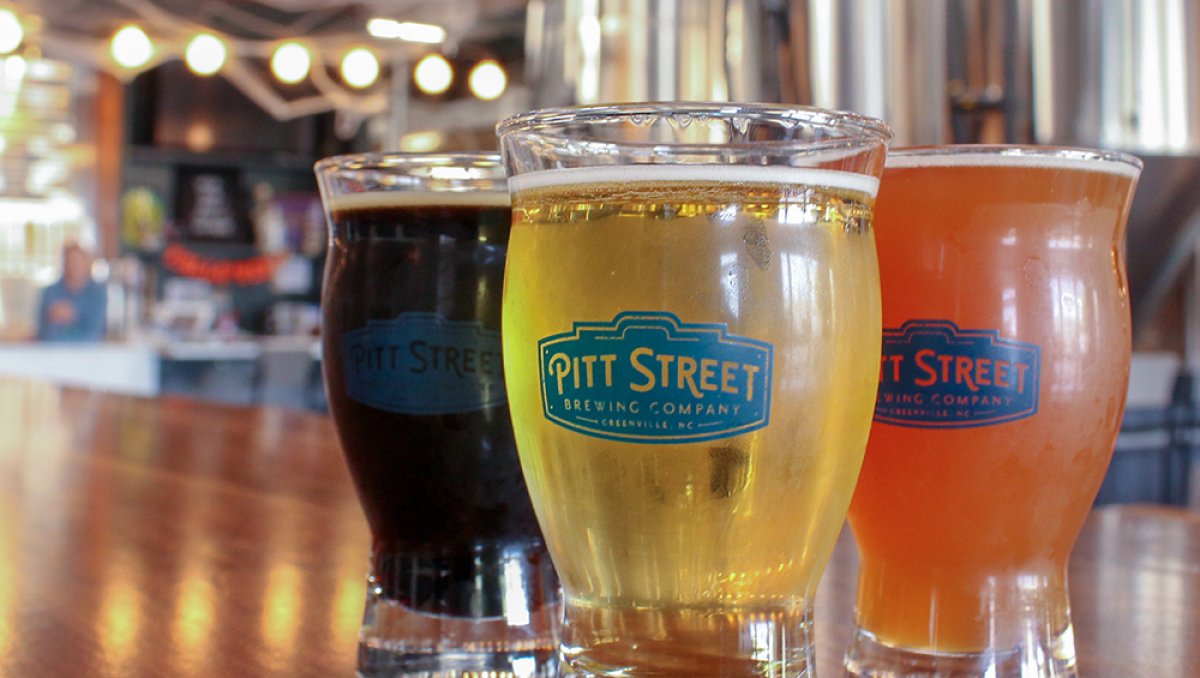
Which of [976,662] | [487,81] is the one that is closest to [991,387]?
[976,662]

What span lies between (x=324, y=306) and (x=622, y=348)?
0.25m

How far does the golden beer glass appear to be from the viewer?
18.9 inches

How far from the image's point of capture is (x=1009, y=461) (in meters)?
0.59

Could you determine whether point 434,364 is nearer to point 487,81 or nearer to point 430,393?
point 430,393

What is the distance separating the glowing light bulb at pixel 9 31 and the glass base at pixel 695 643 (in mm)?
5756

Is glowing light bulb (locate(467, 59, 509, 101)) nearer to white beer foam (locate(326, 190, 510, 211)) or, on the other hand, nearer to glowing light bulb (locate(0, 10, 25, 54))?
glowing light bulb (locate(0, 10, 25, 54))

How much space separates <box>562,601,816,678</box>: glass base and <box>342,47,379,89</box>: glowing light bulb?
226 inches

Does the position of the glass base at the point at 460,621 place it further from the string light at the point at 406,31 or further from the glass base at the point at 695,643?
the string light at the point at 406,31

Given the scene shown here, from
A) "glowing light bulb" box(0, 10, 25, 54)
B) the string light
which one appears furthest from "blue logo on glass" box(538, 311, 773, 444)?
"glowing light bulb" box(0, 10, 25, 54)

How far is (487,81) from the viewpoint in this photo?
6406 mm

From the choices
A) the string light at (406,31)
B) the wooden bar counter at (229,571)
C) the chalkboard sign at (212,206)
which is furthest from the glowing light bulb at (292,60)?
the wooden bar counter at (229,571)

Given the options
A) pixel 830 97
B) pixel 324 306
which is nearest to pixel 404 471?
pixel 324 306

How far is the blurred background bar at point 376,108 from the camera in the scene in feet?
6.36

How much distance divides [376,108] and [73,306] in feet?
6.51
